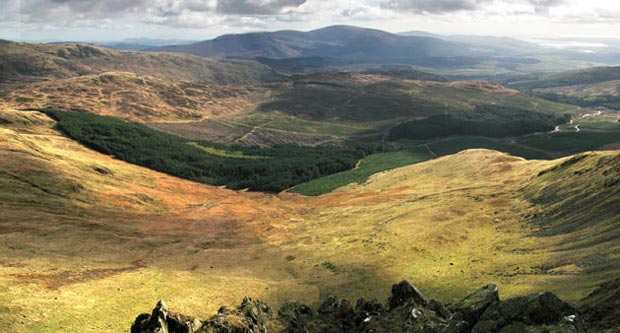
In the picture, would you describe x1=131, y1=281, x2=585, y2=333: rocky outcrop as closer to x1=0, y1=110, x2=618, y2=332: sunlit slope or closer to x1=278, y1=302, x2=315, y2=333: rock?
x1=278, y1=302, x2=315, y2=333: rock

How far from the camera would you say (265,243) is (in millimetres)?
97250

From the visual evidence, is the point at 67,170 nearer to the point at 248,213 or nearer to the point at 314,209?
the point at 248,213

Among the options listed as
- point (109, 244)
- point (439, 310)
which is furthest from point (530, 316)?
point (109, 244)

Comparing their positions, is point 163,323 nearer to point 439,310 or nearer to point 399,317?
point 399,317

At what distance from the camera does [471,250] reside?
72375 mm

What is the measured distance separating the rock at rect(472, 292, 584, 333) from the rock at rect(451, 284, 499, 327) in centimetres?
251

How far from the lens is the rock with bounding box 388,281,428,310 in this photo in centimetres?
4460

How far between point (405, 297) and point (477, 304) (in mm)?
10241

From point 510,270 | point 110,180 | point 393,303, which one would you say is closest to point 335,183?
point 110,180

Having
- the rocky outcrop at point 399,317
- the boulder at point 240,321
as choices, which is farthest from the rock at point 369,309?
the boulder at point 240,321

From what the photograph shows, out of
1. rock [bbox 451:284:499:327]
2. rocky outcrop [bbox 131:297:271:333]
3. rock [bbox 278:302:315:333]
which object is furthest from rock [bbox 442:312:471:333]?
rocky outcrop [bbox 131:297:271:333]

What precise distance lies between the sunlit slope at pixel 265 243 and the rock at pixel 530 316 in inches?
609

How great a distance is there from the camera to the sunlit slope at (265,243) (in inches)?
2044

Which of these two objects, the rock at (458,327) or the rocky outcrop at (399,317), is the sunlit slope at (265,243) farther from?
the rock at (458,327)
